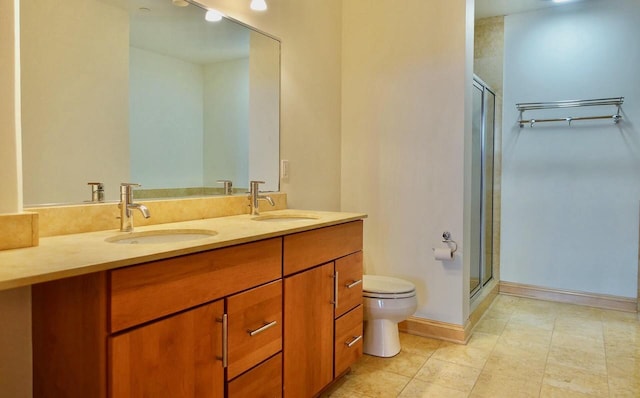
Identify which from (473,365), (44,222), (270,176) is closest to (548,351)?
(473,365)

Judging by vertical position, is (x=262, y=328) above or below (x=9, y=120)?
below

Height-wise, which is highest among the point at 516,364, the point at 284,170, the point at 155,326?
the point at 284,170

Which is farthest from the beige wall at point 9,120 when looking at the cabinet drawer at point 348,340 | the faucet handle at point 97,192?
the cabinet drawer at point 348,340

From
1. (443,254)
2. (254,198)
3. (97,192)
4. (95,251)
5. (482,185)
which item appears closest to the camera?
(95,251)

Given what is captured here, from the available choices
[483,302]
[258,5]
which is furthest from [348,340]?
[258,5]

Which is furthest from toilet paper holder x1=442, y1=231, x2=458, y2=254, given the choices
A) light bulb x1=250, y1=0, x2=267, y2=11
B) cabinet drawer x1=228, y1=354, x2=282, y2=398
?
light bulb x1=250, y1=0, x2=267, y2=11

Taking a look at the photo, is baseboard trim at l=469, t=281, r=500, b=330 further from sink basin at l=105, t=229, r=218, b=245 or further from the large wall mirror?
sink basin at l=105, t=229, r=218, b=245

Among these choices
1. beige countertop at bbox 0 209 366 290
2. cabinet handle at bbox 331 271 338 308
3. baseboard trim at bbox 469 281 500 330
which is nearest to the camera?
beige countertop at bbox 0 209 366 290

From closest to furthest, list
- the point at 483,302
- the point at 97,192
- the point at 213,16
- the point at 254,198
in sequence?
the point at 97,192 < the point at 213,16 < the point at 254,198 < the point at 483,302

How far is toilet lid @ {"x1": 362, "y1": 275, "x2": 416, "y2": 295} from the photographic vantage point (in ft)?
7.65

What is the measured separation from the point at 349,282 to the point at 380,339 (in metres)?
0.58

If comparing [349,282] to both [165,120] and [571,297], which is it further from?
[571,297]

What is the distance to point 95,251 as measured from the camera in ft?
3.60

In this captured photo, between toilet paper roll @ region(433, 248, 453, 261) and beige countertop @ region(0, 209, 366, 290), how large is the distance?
118 centimetres
